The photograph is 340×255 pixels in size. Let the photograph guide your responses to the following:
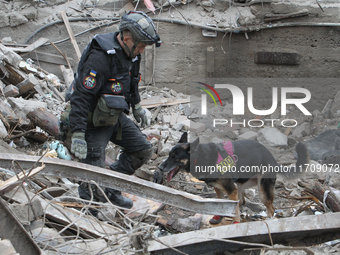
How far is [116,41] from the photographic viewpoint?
10.9ft

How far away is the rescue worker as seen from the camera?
317 centimetres

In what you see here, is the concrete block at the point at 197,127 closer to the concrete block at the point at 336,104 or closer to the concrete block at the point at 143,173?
the concrete block at the point at 143,173

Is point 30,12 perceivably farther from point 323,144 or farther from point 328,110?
point 328,110

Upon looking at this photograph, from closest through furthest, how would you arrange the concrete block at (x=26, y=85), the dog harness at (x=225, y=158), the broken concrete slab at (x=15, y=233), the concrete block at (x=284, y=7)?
the broken concrete slab at (x=15, y=233) < the dog harness at (x=225, y=158) < the concrete block at (x=26, y=85) < the concrete block at (x=284, y=7)

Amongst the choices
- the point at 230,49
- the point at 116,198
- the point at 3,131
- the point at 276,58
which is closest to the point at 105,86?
the point at 116,198

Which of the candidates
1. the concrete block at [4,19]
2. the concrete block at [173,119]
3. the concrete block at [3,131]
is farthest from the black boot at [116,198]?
the concrete block at [4,19]

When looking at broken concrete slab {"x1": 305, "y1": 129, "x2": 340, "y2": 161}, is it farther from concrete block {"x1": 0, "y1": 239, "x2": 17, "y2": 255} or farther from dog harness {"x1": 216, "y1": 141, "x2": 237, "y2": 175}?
concrete block {"x1": 0, "y1": 239, "x2": 17, "y2": 255}

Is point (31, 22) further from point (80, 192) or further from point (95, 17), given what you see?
point (80, 192)

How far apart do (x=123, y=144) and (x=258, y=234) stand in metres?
1.97

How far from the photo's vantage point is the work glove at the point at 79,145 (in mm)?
3184

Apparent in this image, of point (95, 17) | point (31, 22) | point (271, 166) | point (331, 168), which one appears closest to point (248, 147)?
point (271, 166)

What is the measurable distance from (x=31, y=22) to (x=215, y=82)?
5.12 m

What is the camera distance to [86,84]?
124 inches

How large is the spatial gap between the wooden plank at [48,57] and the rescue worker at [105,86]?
218 inches
